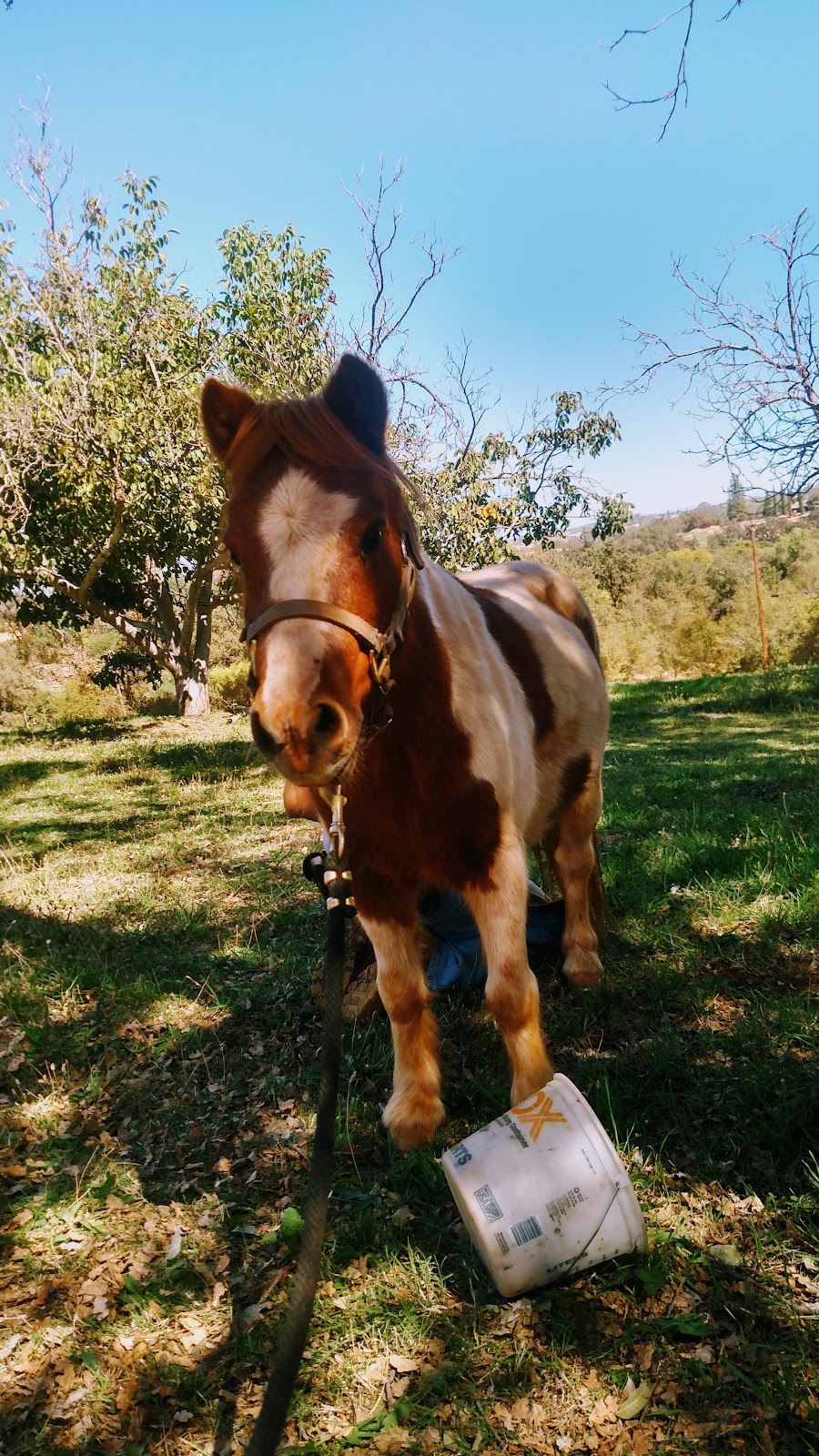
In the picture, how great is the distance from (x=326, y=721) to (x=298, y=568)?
382 millimetres

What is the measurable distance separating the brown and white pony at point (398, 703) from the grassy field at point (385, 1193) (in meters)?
0.44

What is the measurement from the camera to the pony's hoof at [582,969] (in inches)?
137

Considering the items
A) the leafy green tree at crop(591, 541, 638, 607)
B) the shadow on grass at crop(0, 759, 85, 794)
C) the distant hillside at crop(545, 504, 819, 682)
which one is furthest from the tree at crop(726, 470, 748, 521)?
the leafy green tree at crop(591, 541, 638, 607)

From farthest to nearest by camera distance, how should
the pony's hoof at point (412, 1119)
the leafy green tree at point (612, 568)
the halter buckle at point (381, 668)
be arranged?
the leafy green tree at point (612, 568) → the pony's hoof at point (412, 1119) → the halter buckle at point (381, 668)

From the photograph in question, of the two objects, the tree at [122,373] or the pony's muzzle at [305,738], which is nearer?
the pony's muzzle at [305,738]

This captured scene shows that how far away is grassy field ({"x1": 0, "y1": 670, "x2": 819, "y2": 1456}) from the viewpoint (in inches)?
69.8

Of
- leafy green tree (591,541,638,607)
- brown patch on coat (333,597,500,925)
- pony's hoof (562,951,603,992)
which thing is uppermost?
leafy green tree (591,541,638,607)

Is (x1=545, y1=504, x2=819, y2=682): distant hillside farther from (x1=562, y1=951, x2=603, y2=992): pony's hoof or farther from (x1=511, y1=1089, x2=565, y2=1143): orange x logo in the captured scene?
(x1=511, y1=1089, x2=565, y2=1143): orange x logo

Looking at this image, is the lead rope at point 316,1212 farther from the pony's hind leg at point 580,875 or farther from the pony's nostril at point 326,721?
the pony's hind leg at point 580,875

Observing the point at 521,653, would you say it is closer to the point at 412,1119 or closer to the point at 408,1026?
the point at 408,1026

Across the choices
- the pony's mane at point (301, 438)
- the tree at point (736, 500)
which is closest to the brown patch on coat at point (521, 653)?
the pony's mane at point (301, 438)

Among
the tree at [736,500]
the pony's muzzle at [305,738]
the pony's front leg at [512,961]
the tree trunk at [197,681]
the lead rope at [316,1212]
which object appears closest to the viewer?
the lead rope at [316,1212]

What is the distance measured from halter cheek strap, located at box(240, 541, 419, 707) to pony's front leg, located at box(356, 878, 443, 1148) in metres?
0.99

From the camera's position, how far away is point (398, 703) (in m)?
2.24
